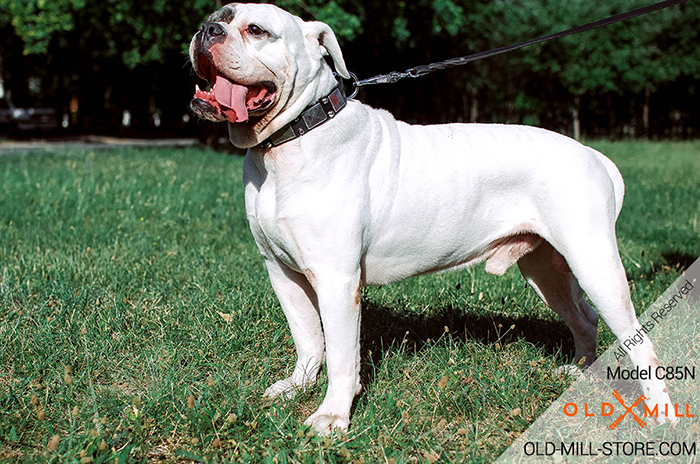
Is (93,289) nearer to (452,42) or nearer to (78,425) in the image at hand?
(78,425)

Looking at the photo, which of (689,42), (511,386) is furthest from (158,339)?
(689,42)

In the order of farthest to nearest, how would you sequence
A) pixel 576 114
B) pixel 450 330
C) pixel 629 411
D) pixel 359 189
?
Result: pixel 576 114, pixel 450 330, pixel 629 411, pixel 359 189

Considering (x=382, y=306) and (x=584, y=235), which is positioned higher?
(x=584, y=235)

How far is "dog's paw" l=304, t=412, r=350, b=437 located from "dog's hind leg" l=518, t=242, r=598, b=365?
4.76 ft

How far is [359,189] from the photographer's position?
108 inches

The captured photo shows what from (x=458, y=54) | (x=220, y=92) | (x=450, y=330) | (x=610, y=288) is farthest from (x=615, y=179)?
(x=458, y=54)

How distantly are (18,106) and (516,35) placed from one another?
30.2 m

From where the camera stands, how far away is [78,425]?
280 cm

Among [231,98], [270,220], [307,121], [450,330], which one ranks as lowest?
[450,330]

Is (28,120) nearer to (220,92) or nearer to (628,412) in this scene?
(220,92)

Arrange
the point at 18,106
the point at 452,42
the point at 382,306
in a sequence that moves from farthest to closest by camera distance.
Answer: the point at 18,106 < the point at 452,42 < the point at 382,306

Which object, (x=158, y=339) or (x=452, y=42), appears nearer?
(x=158, y=339)

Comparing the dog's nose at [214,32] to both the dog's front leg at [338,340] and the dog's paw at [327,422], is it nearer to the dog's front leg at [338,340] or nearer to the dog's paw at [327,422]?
the dog's front leg at [338,340]

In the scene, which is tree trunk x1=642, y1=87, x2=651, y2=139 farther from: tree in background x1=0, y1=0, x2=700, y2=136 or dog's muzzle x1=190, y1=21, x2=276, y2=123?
A: dog's muzzle x1=190, y1=21, x2=276, y2=123
